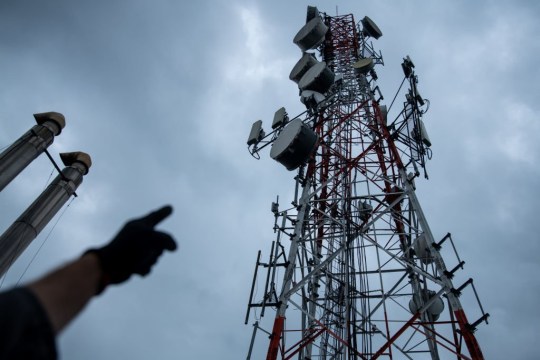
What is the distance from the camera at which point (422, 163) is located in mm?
9273

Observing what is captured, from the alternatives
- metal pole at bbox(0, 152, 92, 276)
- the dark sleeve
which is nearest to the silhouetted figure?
the dark sleeve

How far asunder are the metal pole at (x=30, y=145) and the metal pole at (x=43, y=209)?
98 cm

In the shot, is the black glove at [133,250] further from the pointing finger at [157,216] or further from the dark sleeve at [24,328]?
the dark sleeve at [24,328]

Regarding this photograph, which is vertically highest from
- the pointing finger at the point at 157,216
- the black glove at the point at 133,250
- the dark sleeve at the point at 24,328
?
the pointing finger at the point at 157,216

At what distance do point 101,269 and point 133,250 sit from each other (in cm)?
14

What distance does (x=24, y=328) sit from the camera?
93 cm

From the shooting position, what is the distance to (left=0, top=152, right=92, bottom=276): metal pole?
8.45 m

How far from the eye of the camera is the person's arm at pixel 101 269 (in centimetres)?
106

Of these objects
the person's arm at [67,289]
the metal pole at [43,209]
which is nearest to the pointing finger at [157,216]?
the person's arm at [67,289]

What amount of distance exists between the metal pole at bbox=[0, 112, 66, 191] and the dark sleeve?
915 cm

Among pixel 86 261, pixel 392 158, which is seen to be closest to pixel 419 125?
pixel 392 158

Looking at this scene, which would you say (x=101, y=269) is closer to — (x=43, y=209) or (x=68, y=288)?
(x=68, y=288)

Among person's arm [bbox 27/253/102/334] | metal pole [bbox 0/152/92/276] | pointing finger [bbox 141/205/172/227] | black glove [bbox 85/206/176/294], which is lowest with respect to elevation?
person's arm [bbox 27/253/102/334]

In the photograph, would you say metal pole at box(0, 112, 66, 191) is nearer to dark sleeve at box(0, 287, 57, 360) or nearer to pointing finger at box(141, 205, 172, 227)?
pointing finger at box(141, 205, 172, 227)
